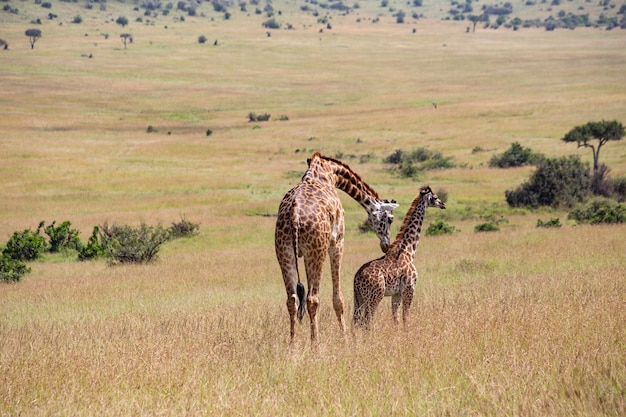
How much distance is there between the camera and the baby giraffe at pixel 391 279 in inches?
394

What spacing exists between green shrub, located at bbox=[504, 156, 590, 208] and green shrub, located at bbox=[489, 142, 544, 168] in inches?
492

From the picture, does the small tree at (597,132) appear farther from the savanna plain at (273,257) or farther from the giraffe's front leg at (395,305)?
the giraffe's front leg at (395,305)

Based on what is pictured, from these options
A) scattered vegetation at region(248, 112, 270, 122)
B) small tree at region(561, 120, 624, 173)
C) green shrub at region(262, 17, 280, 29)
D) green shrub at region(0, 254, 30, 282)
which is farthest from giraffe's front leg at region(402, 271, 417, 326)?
green shrub at region(262, 17, 280, 29)

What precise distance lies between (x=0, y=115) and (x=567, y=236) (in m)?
63.4

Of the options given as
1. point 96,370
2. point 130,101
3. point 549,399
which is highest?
point 549,399

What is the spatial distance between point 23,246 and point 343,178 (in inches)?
714

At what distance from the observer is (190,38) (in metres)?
155

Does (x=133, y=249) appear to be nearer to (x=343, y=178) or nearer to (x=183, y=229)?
(x=183, y=229)

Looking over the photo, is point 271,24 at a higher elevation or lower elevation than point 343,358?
lower

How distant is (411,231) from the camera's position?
35.8 feet

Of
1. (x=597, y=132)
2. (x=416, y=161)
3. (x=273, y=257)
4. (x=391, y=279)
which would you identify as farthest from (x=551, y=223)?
(x=416, y=161)

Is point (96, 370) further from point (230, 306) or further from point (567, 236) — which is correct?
point (567, 236)

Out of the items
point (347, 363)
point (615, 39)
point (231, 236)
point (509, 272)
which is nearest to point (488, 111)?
point (231, 236)

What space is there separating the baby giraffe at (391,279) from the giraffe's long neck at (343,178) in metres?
0.82
